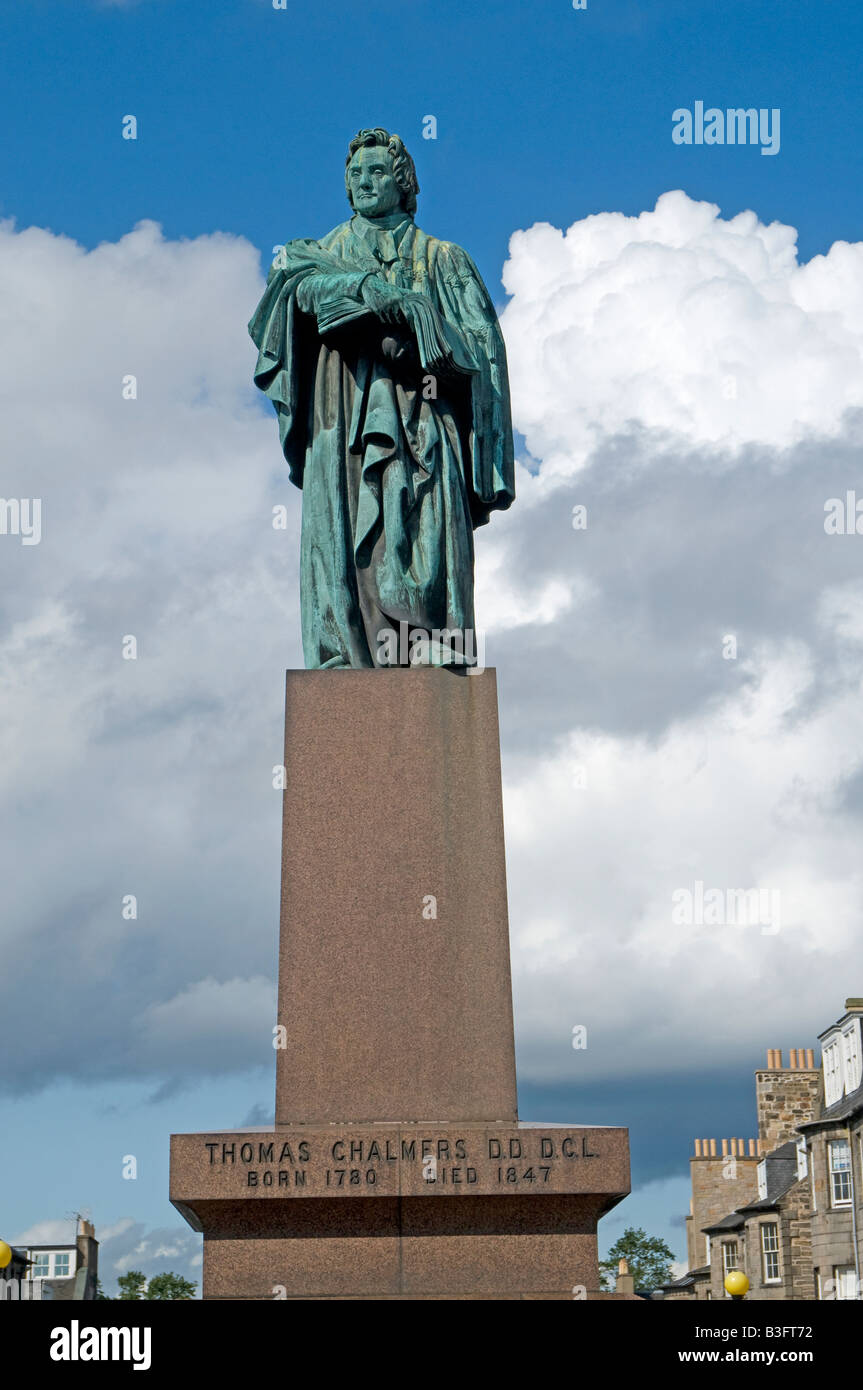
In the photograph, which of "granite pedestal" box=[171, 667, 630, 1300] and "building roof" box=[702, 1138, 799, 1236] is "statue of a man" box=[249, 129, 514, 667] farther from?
"building roof" box=[702, 1138, 799, 1236]

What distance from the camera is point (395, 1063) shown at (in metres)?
11.3

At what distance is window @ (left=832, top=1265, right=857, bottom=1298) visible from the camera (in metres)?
55.0

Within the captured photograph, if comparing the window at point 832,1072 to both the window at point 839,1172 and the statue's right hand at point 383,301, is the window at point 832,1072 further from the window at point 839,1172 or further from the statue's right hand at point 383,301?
the statue's right hand at point 383,301

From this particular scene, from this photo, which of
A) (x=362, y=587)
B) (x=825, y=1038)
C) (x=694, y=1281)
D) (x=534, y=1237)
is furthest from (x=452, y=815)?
(x=694, y=1281)

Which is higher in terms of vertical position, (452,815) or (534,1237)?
(452,815)

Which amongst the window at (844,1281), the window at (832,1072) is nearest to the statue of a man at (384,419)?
the window at (844,1281)

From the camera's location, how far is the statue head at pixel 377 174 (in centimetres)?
1359

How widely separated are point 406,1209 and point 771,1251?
6070 centimetres

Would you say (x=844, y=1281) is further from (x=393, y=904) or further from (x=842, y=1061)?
(x=393, y=904)

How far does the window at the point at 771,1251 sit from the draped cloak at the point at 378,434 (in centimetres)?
5802
